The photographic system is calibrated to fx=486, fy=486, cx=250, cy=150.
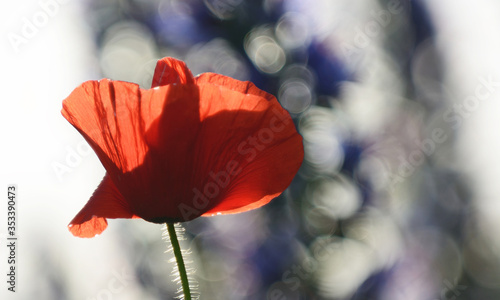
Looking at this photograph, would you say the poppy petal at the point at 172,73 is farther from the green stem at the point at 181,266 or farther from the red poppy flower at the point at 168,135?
the green stem at the point at 181,266

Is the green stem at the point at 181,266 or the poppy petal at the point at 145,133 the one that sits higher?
the poppy petal at the point at 145,133

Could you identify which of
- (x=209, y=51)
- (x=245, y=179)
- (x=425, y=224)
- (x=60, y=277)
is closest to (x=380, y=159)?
(x=425, y=224)

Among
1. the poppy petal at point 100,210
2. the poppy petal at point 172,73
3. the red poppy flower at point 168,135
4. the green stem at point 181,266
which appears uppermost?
the poppy petal at point 172,73

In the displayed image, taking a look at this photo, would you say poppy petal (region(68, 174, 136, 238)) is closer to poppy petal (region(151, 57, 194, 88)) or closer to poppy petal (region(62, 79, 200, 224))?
poppy petal (region(62, 79, 200, 224))

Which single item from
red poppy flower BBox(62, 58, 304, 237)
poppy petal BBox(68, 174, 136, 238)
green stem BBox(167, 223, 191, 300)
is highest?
red poppy flower BBox(62, 58, 304, 237)

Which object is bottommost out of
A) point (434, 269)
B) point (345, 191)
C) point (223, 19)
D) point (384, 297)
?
point (434, 269)

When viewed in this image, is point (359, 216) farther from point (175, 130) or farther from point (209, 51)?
point (175, 130)

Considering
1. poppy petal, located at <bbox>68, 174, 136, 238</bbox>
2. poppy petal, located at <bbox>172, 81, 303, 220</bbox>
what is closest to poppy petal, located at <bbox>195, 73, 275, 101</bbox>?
poppy petal, located at <bbox>172, 81, 303, 220</bbox>

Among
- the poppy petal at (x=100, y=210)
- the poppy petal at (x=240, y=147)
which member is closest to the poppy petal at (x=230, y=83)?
the poppy petal at (x=240, y=147)
